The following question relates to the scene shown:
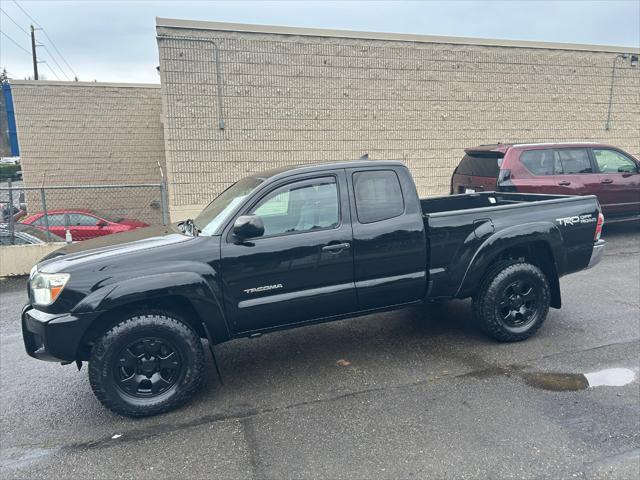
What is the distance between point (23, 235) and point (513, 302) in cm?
810

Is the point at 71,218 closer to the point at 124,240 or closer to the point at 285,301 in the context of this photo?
the point at 124,240

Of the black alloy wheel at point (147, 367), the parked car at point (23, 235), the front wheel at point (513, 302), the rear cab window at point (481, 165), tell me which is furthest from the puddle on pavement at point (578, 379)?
the parked car at point (23, 235)

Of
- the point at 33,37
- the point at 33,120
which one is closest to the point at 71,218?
the point at 33,120

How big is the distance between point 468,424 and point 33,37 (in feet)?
124

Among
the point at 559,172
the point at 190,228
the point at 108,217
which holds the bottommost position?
the point at 108,217

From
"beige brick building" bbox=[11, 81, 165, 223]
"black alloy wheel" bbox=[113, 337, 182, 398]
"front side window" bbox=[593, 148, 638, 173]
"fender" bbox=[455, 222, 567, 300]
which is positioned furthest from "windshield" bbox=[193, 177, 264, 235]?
"beige brick building" bbox=[11, 81, 165, 223]

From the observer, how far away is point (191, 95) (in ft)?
32.5

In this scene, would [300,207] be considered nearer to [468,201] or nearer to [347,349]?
[347,349]

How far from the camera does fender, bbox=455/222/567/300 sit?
447 cm

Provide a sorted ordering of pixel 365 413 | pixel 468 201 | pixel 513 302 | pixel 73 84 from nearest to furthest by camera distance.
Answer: pixel 365 413 < pixel 513 302 < pixel 468 201 < pixel 73 84

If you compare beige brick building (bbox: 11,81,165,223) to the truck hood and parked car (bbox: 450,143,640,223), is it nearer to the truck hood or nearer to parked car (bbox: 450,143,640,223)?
parked car (bbox: 450,143,640,223)

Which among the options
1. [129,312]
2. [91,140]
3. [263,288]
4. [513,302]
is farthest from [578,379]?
[91,140]

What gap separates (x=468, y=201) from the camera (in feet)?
19.5

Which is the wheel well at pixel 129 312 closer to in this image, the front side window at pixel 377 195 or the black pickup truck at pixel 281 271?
the black pickup truck at pixel 281 271
